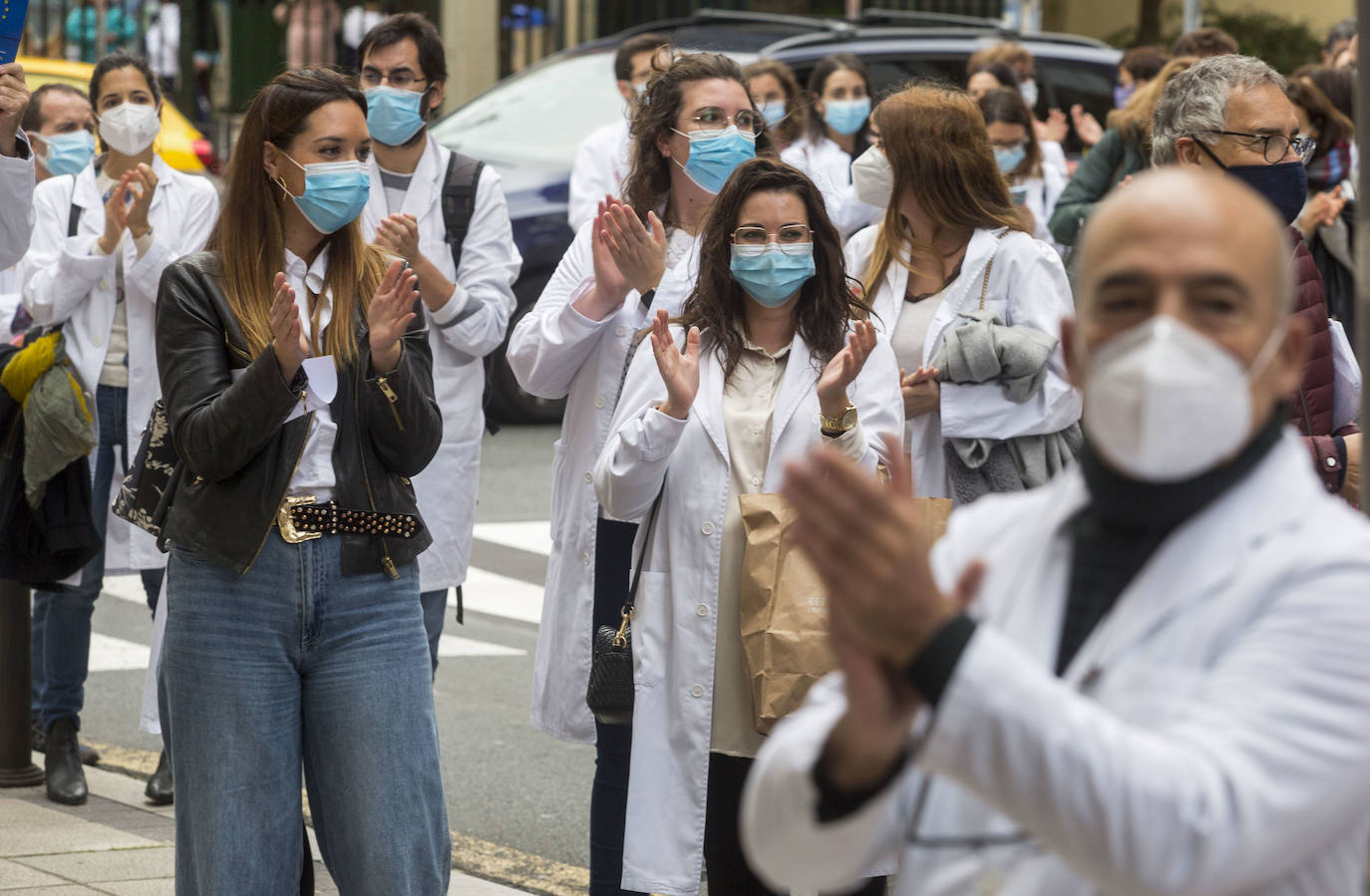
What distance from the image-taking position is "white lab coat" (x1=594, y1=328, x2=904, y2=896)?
4133 millimetres

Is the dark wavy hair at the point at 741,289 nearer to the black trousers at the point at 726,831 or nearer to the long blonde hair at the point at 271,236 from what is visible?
the long blonde hair at the point at 271,236

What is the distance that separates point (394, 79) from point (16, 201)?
199cm

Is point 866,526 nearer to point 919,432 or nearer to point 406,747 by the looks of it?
point 406,747

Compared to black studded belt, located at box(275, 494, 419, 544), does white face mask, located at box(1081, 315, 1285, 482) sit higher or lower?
higher

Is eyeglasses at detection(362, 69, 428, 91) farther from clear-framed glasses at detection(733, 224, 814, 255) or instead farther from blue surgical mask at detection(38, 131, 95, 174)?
clear-framed glasses at detection(733, 224, 814, 255)

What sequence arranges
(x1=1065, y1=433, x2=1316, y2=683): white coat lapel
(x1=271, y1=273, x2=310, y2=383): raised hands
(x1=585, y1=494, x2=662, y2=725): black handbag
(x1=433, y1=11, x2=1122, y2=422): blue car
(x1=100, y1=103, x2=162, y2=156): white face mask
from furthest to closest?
(x1=433, y1=11, x2=1122, y2=422): blue car → (x1=100, y1=103, x2=162, y2=156): white face mask → (x1=585, y1=494, x2=662, y2=725): black handbag → (x1=271, y1=273, x2=310, y2=383): raised hands → (x1=1065, y1=433, x2=1316, y2=683): white coat lapel

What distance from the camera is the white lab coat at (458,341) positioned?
5645 mm

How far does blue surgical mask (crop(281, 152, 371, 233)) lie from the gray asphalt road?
3.60 feet

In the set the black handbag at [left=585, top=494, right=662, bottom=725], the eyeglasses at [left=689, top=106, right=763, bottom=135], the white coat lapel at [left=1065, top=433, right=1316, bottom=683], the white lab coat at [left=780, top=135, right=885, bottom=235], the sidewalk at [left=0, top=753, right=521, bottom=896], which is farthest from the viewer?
the white lab coat at [left=780, top=135, right=885, bottom=235]

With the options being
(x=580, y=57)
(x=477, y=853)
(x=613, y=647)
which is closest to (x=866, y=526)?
(x=613, y=647)

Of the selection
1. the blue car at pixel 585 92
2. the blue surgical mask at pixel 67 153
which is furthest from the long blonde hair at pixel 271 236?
the blue car at pixel 585 92

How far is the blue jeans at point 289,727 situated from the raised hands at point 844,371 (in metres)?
0.99

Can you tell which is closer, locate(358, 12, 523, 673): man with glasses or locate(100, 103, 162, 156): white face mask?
locate(358, 12, 523, 673): man with glasses

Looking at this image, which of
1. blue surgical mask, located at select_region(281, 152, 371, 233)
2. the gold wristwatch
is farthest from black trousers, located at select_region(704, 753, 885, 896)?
blue surgical mask, located at select_region(281, 152, 371, 233)
